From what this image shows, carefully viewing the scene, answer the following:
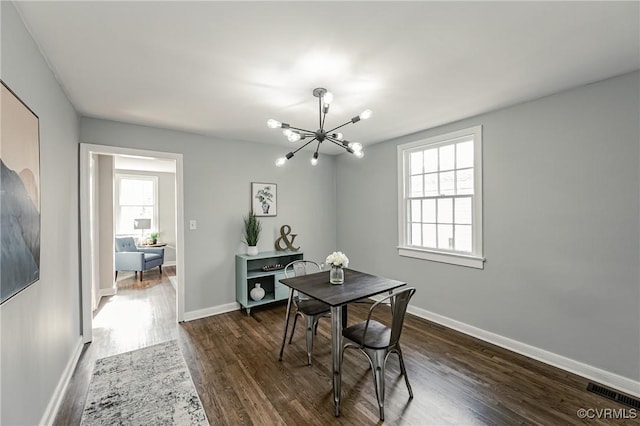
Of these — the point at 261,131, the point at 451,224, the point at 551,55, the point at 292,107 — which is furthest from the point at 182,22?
the point at 451,224

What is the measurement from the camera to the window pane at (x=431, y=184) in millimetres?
3570

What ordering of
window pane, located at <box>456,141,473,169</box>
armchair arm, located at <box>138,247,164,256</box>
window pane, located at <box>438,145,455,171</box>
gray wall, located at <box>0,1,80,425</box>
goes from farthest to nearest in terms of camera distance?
armchair arm, located at <box>138,247,164,256</box> → window pane, located at <box>438,145,455,171</box> → window pane, located at <box>456,141,473,169</box> → gray wall, located at <box>0,1,80,425</box>

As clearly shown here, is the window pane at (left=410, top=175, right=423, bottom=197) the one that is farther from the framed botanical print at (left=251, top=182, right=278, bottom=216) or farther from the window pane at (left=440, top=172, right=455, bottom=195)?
the framed botanical print at (left=251, top=182, right=278, bottom=216)

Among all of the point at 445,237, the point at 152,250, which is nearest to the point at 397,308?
the point at 445,237

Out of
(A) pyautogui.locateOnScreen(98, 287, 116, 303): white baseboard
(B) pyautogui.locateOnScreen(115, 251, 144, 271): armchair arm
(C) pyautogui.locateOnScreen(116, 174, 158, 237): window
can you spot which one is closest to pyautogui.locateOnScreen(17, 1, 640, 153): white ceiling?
(A) pyautogui.locateOnScreen(98, 287, 116, 303): white baseboard

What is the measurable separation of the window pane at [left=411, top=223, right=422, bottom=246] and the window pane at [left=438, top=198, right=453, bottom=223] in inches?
13.4

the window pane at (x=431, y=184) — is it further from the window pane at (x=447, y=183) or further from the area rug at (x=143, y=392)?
the area rug at (x=143, y=392)

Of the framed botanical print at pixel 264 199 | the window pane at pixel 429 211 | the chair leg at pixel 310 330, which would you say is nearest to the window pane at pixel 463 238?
the window pane at pixel 429 211

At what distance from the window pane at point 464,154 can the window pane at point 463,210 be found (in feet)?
1.34

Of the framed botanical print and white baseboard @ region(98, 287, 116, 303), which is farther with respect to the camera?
white baseboard @ region(98, 287, 116, 303)

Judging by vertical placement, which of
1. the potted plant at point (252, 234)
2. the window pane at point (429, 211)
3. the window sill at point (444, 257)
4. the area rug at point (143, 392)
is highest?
the window pane at point (429, 211)

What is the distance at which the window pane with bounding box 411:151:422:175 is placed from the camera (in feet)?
12.3

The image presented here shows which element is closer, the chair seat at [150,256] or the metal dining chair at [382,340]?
the metal dining chair at [382,340]

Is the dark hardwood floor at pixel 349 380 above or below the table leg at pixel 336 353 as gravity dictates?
below
